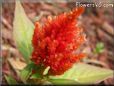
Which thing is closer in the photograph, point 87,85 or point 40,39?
point 40,39

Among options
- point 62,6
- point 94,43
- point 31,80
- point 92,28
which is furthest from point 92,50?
point 31,80

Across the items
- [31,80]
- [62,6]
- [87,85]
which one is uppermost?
[62,6]

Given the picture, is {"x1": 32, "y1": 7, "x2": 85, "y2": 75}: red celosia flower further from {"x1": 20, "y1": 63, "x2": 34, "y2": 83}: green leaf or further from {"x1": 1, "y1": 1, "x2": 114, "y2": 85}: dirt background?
{"x1": 1, "y1": 1, "x2": 114, "y2": 85}: dirt background

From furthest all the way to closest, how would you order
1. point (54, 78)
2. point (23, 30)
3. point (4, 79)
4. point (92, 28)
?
point (92, 28)
point (4, 79)
point (23, 30)
point (54, 78)

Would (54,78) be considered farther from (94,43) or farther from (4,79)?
Answer: (94,43)

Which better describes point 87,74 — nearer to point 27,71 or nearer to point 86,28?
point 27,71

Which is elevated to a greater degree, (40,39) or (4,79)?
(40,39)

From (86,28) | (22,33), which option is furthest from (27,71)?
(86,28)
